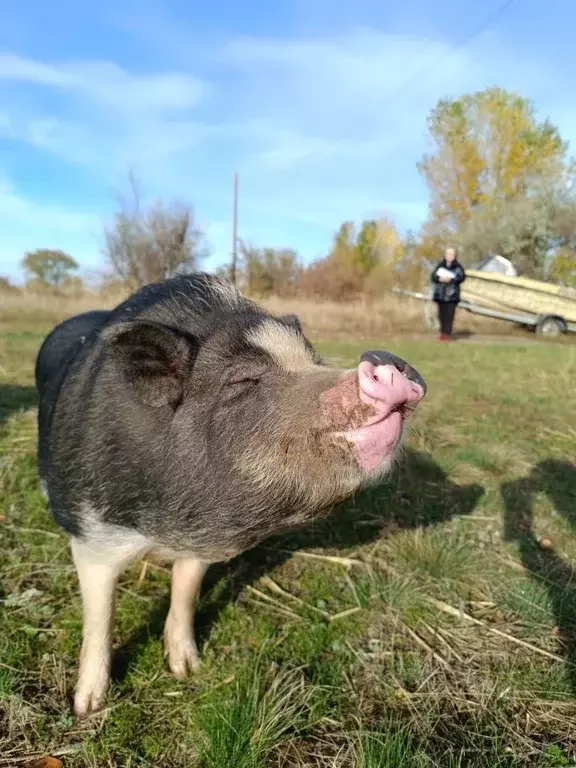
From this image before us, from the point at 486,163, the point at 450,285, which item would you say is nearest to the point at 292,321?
the point at 450,285

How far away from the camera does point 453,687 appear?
2.50 metres

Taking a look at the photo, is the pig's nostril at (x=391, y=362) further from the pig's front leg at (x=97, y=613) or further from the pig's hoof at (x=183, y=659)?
the pig's hoof at (x=183, y=659)

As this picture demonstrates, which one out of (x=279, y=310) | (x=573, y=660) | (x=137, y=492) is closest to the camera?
(x=137, y=492)

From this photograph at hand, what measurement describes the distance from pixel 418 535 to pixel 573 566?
34.2 inches

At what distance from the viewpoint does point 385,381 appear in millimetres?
1732

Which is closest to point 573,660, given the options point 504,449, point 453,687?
point 453,687

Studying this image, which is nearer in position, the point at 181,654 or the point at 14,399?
the point at 181,654

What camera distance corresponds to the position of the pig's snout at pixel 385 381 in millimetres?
1728

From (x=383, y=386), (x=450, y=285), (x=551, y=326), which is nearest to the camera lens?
(x=383, y=386)

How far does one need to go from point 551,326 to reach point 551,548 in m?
16.9

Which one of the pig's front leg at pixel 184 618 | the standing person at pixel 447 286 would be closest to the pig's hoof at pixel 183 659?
the pig's front leg at pixel 184 618

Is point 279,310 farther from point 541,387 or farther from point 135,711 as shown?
A: point 135,711

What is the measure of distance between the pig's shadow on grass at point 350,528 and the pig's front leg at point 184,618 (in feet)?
0.42

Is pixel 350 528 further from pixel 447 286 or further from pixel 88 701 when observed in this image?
pixel 447 286
